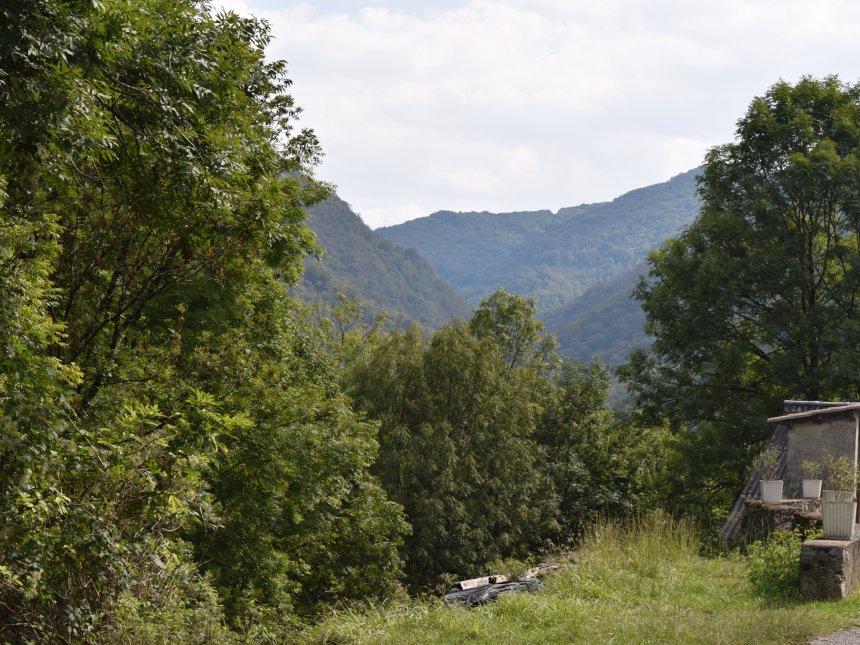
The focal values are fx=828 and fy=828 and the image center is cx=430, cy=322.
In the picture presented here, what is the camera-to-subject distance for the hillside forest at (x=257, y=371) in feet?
20.4

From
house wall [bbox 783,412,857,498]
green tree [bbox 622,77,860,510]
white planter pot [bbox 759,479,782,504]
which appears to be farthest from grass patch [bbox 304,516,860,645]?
green tree [bbox 622,77,860,510]

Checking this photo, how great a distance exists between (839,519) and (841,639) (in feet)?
7.60

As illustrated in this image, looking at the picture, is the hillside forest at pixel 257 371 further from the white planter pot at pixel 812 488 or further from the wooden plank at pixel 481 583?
the white planter pot at pixel 812 488

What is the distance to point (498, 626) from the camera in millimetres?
7496

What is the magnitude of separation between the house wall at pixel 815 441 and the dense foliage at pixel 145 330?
7955 mm

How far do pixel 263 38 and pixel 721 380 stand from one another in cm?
1476

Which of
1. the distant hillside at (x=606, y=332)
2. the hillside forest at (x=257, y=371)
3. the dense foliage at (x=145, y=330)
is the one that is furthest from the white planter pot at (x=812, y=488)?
the distant hillside at (x=606, y=332)

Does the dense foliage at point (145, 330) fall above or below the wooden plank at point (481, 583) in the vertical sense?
above

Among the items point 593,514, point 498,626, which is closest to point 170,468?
point 498,626

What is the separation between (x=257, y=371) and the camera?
14.5 metres

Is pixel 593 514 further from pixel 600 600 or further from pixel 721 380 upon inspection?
pixel 600 600

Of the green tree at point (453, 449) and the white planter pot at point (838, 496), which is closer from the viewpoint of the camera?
the white planter pot at point (838, 496)

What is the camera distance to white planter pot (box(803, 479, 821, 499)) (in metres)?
11.4

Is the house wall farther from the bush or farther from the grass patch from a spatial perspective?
the bush
